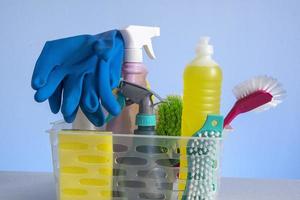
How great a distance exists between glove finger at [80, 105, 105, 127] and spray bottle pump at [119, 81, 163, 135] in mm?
49

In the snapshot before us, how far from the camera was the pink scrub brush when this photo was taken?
2.02ft

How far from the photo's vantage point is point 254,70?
3.64 ft

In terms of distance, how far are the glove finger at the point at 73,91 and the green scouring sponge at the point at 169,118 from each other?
0.15 meters

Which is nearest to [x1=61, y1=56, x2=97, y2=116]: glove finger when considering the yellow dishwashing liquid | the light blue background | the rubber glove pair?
the rubber glove pair

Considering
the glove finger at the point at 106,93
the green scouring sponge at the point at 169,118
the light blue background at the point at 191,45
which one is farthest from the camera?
the light blue background at the point at 191,45

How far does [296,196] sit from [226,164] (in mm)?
382

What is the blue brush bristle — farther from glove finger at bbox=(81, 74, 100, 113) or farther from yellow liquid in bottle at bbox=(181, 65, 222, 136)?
glove finger at bbox=(81, 74, 100, 113)

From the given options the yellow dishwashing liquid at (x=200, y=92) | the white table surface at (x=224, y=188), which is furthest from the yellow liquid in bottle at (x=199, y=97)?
the white table surface at (x=224, y=188)

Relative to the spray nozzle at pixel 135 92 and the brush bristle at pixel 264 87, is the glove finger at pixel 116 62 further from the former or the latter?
the brush bristle at pixel 264 87

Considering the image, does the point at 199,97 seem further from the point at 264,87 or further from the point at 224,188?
the point at 224,188

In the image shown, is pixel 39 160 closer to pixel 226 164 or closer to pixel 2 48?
pixel 2 48

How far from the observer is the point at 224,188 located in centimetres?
79

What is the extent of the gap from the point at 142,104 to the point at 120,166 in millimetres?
89

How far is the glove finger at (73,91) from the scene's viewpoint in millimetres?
535
